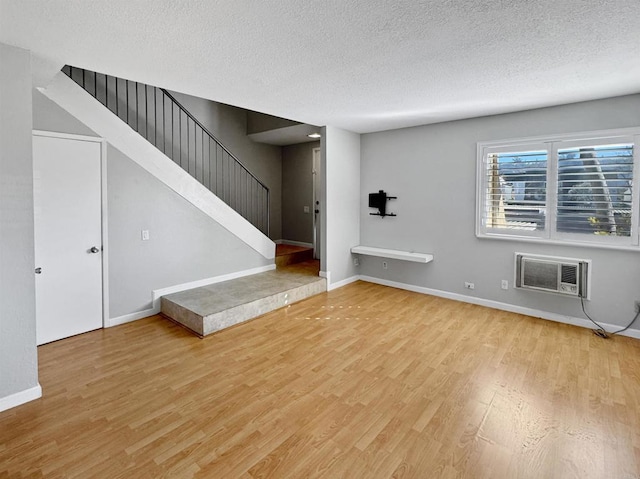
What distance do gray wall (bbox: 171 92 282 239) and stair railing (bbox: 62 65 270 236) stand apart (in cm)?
22

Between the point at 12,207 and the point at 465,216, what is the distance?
4.86 metres

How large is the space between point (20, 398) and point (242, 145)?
5322mm

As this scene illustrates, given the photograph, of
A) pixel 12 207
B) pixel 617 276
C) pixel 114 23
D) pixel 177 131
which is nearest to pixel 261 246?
pixel 177 131

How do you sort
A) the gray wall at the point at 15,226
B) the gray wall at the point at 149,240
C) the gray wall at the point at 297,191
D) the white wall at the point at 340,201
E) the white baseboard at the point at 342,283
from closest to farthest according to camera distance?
the gray wall at the point at 15,226 → the gray wall at the point at 149,240 → the white wall at the point at 340,201 → the white baseboard at the point at 342,283 → the gray wall at the point at 297,191

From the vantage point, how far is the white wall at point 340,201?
210 inches

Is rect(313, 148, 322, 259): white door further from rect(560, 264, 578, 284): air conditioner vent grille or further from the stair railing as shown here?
rect(560, 264, 578, 284): air conditioner vent grille

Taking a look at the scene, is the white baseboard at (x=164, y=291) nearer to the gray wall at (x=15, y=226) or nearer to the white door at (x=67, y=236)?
the white door at (x=67, y=236)

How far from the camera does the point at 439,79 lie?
3135 mm

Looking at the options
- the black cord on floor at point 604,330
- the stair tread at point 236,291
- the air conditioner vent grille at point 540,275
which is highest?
the air conditioner vent grille at point 540,275

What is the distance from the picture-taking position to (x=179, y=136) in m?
5.82

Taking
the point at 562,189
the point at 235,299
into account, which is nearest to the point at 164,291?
the point at 235,299

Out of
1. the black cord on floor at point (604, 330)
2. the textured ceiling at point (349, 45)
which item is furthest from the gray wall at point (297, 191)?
the black cord on floor at point (604, 330)

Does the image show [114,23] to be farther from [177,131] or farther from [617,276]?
[617,276]

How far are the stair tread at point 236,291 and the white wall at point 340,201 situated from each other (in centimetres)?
49
